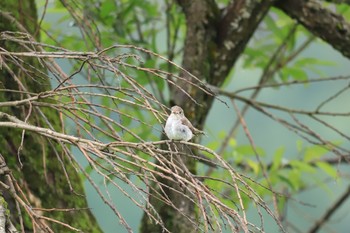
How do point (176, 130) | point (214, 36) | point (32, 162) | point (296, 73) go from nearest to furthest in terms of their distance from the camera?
point (176, 130) → point (32, 162) → point (214, 36) → point (296, 73)

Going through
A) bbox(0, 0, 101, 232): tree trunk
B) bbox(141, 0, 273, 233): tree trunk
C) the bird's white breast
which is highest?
bbox(141, 0, 273, 233): tree trunk

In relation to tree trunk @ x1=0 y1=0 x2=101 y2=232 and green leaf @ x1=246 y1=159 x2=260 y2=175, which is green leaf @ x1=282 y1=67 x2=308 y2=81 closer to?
green leaf @ x1=246 y1=159 x2=260 y2=175

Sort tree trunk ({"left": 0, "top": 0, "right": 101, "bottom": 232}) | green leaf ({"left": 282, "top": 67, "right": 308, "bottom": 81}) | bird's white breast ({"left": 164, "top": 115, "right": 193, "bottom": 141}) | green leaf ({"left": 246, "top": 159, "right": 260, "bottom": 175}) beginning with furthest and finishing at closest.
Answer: green leaf ({"left": 246, "top": 159, "right": 260, "bottom": 175}), green leaf ({"left": 282, "top": 67, "right": 308, "bottom": 81}), tree trunk ({"left": 0, "top": 0, "right": 101, "bottom": 232}), bird's white breast ({"left": 164, "top": 115, "right": 193, "bottom": 141})

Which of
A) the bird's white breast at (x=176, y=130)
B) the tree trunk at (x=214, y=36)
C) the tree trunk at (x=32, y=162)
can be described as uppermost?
the tree trunk at (x=214, y=36)

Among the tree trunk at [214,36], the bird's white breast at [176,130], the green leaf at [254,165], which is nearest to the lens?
the bird's white breast at [176,130]


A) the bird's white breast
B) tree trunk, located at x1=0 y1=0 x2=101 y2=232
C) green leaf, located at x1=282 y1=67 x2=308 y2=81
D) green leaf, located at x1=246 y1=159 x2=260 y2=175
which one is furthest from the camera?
green leaf, located at x1=246 y1=159 x2=260 y2=175

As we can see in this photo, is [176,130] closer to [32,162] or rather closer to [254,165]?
[32,162]

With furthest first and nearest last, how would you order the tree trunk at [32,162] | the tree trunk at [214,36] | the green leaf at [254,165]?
the green leaf at [254,165] < the tree trunk at [214,36] < the tree trunk at [32,162]

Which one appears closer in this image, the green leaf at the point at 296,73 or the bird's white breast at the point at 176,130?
the bird's white breast at the point at 176,130

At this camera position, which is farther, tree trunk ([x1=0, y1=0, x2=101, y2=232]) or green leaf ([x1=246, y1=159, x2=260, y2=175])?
green leaf ([x1=246, y1=159, x2=260, y2=175])

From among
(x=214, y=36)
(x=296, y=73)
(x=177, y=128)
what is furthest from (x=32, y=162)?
(x=296, y=73)

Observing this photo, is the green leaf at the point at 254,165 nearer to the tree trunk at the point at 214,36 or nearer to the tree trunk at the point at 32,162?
the tree trunk at the point at 214,36

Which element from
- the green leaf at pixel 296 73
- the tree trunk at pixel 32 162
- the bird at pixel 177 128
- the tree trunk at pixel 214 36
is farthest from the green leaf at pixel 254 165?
the bird at pixel 177 128

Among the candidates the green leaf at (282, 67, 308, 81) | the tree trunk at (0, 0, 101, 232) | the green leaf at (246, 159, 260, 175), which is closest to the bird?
the tree trunk at (0, 0, 101, 232)
